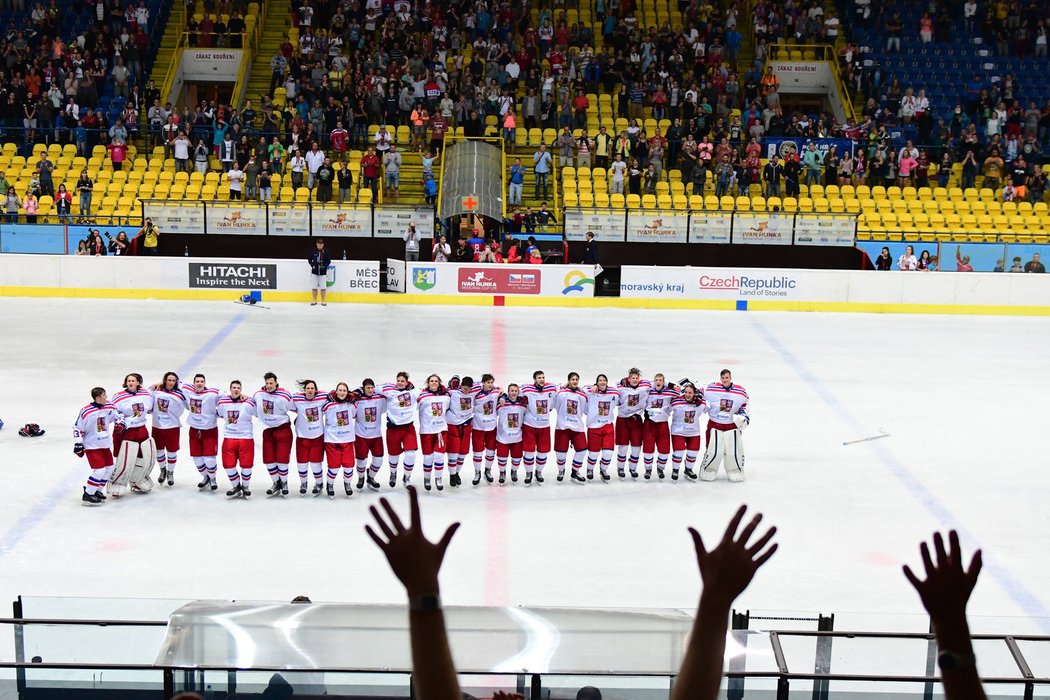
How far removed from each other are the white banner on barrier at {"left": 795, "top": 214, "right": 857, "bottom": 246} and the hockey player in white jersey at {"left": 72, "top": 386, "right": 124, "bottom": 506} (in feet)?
65.2

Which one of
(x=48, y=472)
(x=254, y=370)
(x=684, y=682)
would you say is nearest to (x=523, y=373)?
(x=254, y=370)

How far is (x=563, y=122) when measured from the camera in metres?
33.5

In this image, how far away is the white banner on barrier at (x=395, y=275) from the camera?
26484 millimetres

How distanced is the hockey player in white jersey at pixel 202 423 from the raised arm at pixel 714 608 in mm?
10876

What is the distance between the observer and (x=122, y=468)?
12.4 metres

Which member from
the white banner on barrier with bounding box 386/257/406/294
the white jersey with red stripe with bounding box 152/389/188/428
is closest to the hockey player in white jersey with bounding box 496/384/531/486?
the white jersey with red stripe with bounding box 152/389/188/428

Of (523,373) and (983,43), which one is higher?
(983,43)

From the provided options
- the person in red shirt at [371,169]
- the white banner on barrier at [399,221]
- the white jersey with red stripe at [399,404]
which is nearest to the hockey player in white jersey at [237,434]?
the white jersey with red stripe at [399,404]

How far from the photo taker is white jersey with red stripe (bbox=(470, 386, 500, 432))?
13.2m

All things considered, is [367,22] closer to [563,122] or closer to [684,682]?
[563,122]

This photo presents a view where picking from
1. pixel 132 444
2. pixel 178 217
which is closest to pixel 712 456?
pixel 132 444

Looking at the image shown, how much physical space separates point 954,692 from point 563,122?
3195 centimetres

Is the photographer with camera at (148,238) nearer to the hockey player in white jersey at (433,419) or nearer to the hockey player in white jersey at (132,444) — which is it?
the hockey player in white jersey at (132,444)

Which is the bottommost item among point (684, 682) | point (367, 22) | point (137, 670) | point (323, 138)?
point (137, 670)
